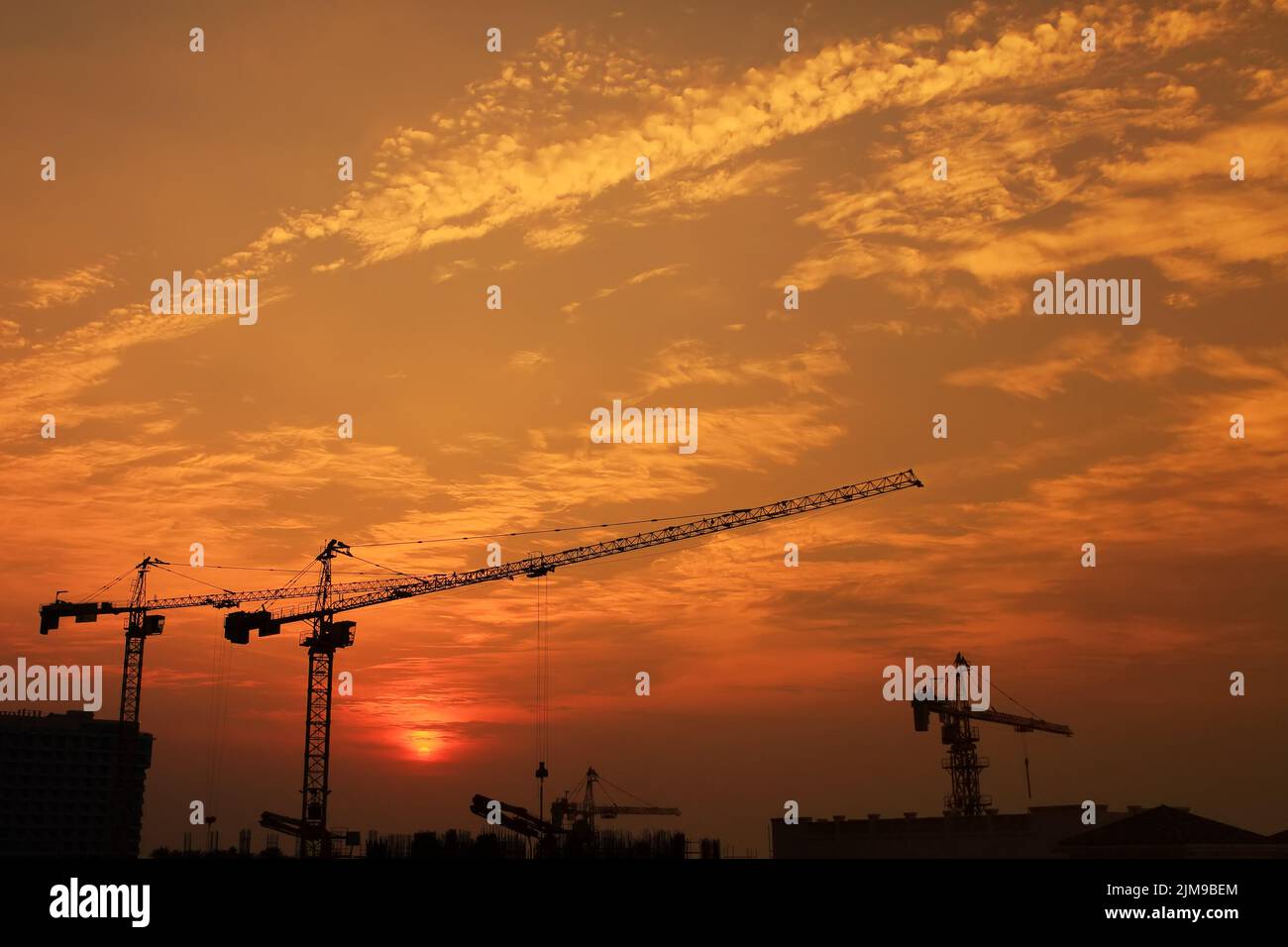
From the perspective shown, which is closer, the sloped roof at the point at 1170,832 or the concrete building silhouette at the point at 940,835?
the sloped roof at the point at 1170,832

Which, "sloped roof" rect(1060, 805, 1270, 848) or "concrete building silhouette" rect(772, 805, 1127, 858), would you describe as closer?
"sloped roof" rect(1060, 805, 1270, 848)

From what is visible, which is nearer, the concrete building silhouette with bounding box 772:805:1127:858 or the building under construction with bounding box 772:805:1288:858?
the building under construction with bounding box 772:805:1288:858

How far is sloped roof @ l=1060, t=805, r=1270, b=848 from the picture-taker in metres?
140

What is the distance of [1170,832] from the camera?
14175cm

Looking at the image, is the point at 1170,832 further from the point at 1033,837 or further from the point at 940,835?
the point at 940,835

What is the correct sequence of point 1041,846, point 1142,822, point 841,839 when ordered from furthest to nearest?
point 841,839
point 1041,846
point 1142,822

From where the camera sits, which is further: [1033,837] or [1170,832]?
→ [1033,837]

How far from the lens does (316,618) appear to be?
183250 mm

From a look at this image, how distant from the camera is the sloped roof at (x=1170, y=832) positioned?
458 ft

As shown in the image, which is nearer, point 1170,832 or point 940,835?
point 1170,832

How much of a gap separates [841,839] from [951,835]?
59.6ft

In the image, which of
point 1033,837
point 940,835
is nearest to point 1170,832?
point 1033,837
